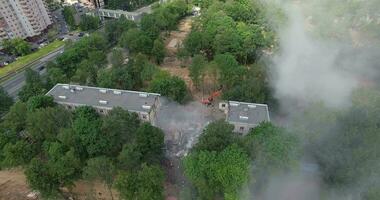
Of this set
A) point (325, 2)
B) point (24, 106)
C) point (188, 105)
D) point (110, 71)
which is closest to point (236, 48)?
point (188, 105)

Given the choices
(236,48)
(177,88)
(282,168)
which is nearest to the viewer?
(282,168)

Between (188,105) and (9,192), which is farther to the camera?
(188,105)

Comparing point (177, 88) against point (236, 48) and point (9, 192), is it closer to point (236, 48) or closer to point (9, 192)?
point (236, 48)

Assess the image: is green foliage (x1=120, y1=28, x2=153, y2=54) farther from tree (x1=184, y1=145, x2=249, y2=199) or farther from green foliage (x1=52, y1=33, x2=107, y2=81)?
tree (x1=184, y1=145, x2=249, y2=199)

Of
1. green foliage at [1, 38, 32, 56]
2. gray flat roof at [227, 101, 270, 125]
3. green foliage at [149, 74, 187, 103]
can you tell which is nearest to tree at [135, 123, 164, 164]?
gray flat roof at [227, 101, 270, 125]

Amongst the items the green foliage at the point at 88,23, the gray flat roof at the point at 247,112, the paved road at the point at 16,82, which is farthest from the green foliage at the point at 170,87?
the green foliage at the point at 88,23

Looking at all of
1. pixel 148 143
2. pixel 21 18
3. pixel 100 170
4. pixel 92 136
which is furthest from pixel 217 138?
pixel 21 18
